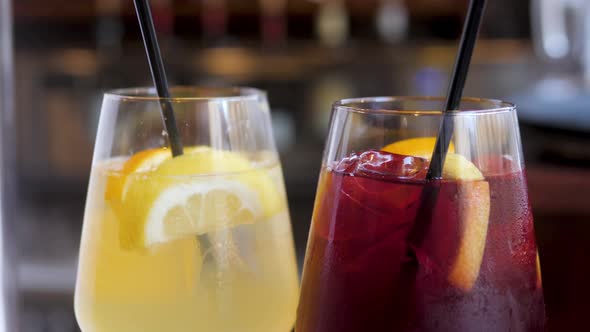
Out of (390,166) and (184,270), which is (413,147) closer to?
(390,166)

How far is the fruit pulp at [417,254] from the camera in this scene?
523mm

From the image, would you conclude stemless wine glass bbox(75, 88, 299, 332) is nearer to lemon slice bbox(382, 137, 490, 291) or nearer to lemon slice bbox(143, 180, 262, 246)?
lemon slice bbox(143, 180, 262, 246)

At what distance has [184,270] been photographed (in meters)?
0.62

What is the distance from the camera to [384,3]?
3.86 metres

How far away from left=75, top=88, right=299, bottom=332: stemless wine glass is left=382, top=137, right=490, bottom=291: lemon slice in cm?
19

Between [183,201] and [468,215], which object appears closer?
[468,215]

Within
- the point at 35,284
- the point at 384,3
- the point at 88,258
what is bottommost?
the point at 35,284

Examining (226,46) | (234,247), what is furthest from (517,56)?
(234,247)

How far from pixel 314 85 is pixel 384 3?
1.79 feet

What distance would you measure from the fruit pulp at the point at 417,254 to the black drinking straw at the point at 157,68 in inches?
6.5

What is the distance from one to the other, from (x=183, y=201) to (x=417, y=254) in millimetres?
211

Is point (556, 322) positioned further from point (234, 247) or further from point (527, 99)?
point (527, 99)

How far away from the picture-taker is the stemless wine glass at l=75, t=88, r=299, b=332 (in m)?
0.63

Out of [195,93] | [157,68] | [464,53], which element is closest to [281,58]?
[195,93]
